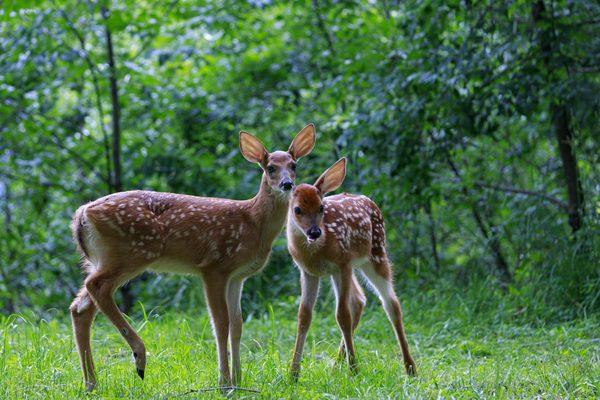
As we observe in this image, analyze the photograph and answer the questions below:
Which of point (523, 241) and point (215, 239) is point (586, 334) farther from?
point (215, 239)

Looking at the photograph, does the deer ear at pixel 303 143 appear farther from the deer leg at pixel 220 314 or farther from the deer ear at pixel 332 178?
the deer leg at pixel 220 314

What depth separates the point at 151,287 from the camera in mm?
9180

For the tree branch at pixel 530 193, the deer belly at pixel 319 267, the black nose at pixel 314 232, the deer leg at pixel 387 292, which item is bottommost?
the deer leg at pixel 387 292

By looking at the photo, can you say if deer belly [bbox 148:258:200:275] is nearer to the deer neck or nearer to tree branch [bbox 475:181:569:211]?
the deer neck

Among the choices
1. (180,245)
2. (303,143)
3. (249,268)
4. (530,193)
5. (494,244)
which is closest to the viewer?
(180,245)

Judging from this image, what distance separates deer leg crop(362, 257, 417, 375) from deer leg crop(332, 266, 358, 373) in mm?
420

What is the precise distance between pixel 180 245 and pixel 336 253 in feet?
3.21

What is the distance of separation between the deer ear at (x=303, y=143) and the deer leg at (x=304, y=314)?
797 millimetres

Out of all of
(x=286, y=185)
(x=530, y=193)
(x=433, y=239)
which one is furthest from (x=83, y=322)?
(x=433, y=239)

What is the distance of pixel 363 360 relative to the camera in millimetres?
5590

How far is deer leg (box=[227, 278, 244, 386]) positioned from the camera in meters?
4.90

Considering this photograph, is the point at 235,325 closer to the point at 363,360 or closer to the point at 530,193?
the point at 363,360

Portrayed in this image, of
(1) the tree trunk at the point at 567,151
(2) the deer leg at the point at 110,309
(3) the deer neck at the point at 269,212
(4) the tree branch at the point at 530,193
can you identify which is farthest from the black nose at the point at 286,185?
(4) the tree branch at the point at 530,193

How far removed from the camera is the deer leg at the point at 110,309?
4637 mm
